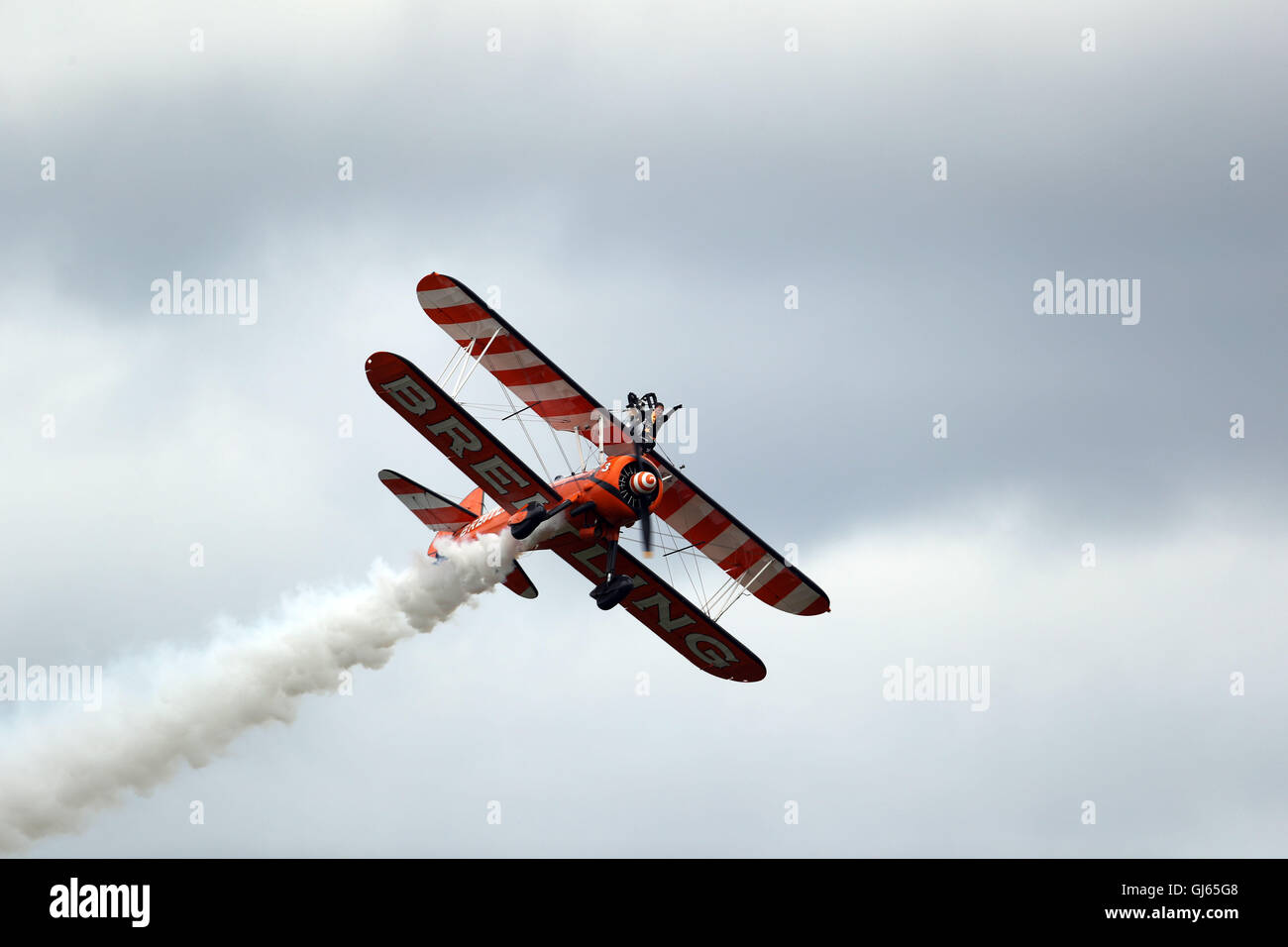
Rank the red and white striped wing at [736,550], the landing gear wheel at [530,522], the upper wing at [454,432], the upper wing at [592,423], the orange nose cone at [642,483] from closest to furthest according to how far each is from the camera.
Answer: the upper wing at [454,432]
the orange nose cone at [642,483]
the landing gear wheel at [530,522]
the upper wing at [592,423]
the red and white striped wing at [736,550]

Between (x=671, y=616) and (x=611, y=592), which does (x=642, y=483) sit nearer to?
(x=611, y=592)

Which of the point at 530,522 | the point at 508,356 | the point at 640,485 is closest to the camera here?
the point at 640,485

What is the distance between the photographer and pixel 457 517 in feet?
150

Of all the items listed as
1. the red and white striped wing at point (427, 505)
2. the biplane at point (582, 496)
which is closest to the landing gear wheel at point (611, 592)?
the biplane at point (582, 496)

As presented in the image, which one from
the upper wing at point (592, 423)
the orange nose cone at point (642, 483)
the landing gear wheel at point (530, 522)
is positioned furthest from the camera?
the upper wing at point (592, 423)

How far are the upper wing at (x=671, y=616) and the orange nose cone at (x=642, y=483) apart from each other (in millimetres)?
2415

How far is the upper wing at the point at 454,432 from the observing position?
39938 millimetres

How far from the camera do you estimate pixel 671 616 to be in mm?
45656

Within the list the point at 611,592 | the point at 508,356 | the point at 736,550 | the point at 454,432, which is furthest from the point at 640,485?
the point at 736,550

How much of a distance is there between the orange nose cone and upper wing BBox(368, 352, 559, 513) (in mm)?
1675

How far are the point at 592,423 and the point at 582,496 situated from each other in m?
3.18

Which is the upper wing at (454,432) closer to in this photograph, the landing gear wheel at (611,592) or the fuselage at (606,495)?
the fuselage at (606,495)

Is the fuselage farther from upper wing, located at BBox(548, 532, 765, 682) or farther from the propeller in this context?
upper wing, located at BBox(548, 532, 765, 682)
